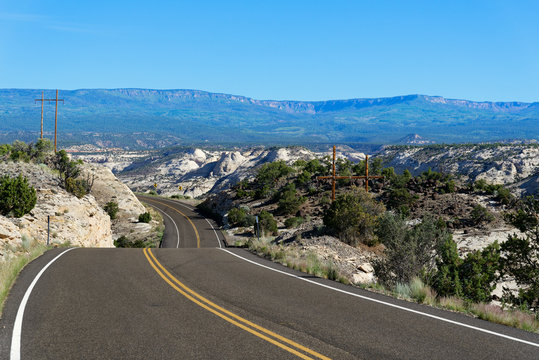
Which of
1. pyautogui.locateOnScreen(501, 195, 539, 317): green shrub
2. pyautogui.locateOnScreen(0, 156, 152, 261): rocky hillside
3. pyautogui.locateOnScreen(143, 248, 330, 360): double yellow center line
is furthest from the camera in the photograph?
pyautogui.locateOnScreen(0, 156, 152, 261): rocky hillside

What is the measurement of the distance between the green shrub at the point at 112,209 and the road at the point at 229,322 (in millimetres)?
41431

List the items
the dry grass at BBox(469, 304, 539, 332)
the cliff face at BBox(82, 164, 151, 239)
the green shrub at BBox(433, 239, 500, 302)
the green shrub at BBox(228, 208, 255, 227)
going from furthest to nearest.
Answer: the cliff face at BBox(82, 164, 151, 239) → the green shrub at BBox(228, 208, 255, 227) → the green shrub at BBox(433, 239, 500, 302) → the dry grass at BBox(469, 304, 539, 332)

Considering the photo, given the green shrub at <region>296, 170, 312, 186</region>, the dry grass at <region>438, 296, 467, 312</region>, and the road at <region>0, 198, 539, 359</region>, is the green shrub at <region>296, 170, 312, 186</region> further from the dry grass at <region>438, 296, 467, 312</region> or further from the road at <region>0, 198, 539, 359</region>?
the dry grass at <region>438, 296, 467, 312</region>

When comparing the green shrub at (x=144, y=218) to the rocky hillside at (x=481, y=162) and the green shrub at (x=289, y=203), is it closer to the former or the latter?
the green shrub at (x=289, y=203)

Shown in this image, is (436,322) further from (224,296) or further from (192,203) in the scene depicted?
(192,203)

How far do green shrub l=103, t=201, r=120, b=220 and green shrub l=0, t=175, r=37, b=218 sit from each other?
2877cm

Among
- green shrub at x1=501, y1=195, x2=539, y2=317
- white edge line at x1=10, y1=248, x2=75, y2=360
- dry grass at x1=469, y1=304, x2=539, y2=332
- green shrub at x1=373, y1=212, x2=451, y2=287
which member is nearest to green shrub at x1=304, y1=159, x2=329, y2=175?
green shrub at x1=501, y1=195, x2=539, y2=317

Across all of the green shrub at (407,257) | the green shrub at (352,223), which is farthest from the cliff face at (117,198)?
the green shrub at (407,257)

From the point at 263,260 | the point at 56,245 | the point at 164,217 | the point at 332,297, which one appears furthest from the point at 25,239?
the point at 164,217

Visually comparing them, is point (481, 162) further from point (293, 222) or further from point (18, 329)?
point (18, 329)

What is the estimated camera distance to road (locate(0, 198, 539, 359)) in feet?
24.7

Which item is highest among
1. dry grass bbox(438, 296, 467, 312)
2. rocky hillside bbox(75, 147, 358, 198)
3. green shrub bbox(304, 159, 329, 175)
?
dry grass bbox(438, 296, 467, 312)

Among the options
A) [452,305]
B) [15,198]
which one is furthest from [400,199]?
[452,305]

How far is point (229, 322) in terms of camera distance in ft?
29.7
